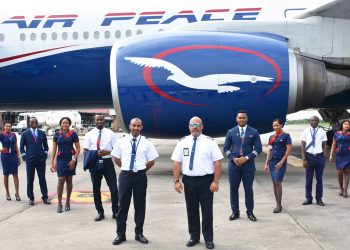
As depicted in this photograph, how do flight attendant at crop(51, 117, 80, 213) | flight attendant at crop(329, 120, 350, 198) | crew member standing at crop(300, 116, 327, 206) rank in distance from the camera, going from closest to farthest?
1. flight attendant at crop(51, 117, 80, 213)
2. crew member standing at crop(300, 116, 327, 206)
3. flight attendant at crop(329, 120, 350, 198)

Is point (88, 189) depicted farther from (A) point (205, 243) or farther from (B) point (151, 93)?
(A) point (205, 243)

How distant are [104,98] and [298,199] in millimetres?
6397

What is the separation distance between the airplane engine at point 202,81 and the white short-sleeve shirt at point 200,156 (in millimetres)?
4057

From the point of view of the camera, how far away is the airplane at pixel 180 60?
8.67 m

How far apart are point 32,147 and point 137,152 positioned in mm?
2837

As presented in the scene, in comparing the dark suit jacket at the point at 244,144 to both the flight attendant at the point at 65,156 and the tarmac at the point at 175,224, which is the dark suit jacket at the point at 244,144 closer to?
the tarmac at the point at 175,224

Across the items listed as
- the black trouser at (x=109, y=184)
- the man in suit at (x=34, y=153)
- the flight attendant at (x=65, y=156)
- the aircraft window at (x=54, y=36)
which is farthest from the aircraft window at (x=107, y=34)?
the black trouser at (x=109, y=184)

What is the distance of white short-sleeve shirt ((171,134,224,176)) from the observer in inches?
180

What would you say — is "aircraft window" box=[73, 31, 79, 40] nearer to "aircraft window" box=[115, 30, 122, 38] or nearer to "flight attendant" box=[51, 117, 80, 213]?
"aircraft window" box=[115, 30, 122, 38]

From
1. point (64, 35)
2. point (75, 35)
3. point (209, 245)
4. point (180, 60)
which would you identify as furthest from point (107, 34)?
point (209, 245)

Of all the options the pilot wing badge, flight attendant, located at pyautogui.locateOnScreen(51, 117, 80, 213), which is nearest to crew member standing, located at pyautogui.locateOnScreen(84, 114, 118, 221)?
flight attendant, located at pyautogui.locateOnScreen(51, 117, 80, 213)

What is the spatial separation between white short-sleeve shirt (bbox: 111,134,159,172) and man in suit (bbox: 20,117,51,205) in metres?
2.50

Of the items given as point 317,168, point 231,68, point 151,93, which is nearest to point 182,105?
point 151,93

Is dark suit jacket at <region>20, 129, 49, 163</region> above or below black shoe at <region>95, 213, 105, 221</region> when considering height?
above
